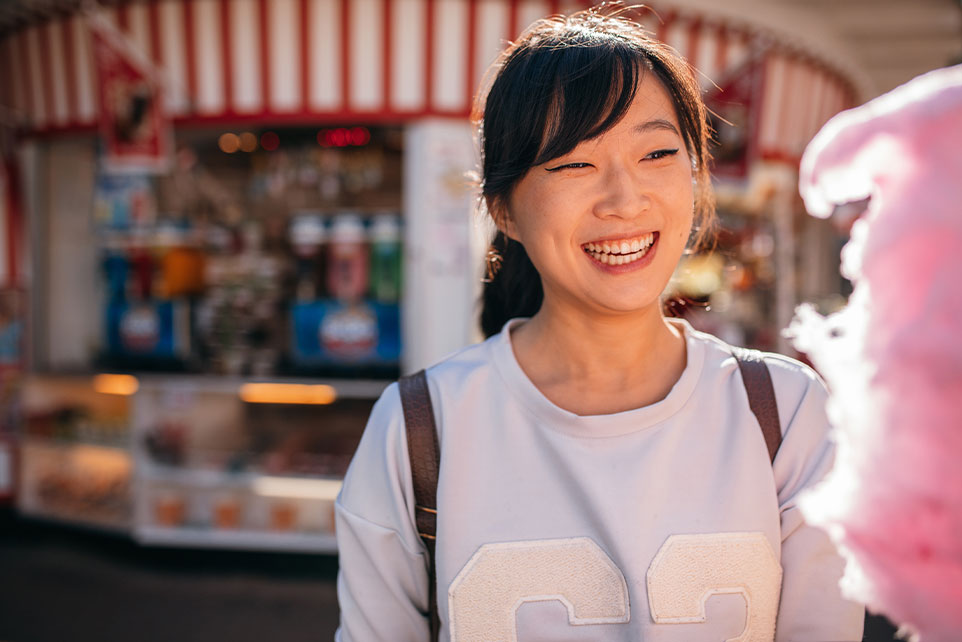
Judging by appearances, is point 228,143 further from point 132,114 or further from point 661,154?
point 661,154

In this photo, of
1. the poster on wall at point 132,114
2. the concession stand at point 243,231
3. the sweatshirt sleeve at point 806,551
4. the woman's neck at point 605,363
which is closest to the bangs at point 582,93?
the woman's neck at point 605,363

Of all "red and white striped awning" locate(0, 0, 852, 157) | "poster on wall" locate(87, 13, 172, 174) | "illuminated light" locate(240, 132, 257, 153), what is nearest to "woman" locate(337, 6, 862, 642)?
"red and white striped awning" locate(0, 0, 852, 157)

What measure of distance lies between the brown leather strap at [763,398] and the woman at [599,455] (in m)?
0.01

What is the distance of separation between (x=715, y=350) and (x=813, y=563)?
40 cm

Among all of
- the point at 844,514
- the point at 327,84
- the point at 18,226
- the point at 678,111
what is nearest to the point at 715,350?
the point at 678,111

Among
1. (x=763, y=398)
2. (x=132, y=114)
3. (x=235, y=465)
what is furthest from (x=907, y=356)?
(x=132, y=114)

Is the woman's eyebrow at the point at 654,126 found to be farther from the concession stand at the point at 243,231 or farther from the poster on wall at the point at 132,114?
the poster on wall at the point at 132,114

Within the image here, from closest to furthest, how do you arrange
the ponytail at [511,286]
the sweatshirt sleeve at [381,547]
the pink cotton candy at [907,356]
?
the pink cotton candy at [907,356]
the sweatshirt sleeve at [381,547]
the ponytail at [511,286]

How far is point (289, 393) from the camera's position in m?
4.79

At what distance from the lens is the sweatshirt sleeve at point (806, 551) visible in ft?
3.86

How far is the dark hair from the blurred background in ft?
9.53

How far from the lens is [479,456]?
1.28 m

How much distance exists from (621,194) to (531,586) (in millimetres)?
662

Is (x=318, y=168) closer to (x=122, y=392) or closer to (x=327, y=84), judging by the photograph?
(x=327, y=84)
